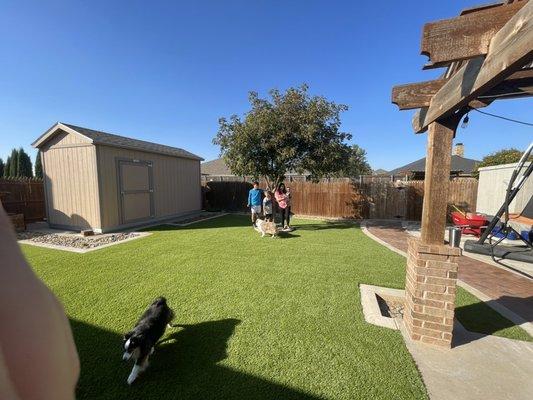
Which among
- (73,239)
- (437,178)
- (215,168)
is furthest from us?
(215,168)

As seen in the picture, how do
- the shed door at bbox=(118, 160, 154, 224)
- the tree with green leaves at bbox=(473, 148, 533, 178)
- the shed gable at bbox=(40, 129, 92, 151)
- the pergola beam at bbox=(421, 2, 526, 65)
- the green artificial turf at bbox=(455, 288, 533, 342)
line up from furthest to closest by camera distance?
→ the tree with green leaves at bbox=(473, 148, 533, 178) → the shed door at bbox=(118, 160, 154, 224) → the shed gable at bbox=(40, 129, 92, 151) → the green artificial turf at bbox=(455, 288, 533, 342) → the pergola beam at bbox=(421, 2, 526, 65)

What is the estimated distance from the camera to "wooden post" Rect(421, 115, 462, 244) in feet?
9.20

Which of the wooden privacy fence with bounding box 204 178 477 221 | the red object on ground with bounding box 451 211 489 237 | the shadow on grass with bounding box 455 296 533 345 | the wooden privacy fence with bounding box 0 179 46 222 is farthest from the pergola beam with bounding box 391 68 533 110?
the wooden privacy fence with bounding box 0 179 46 222

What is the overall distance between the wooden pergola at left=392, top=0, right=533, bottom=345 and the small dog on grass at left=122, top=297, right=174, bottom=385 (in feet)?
9.12

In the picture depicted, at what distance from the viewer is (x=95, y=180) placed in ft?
28.8

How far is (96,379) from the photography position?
248cm

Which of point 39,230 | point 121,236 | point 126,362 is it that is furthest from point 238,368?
point 39,230

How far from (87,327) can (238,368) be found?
1988 mm

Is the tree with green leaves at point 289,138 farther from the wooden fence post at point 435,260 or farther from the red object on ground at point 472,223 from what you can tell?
the wooden fence post at point 435,260

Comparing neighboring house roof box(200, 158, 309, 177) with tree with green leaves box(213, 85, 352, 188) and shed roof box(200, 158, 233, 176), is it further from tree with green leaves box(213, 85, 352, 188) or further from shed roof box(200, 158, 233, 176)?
tree with green leaves box(213, 85, 352, 188)

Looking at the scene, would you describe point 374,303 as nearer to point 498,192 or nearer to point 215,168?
point 498,192

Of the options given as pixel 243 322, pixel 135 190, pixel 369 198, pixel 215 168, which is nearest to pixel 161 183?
pixel 135 190

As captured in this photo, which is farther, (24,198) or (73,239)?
(24,198)

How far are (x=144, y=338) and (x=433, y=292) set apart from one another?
301 cm
